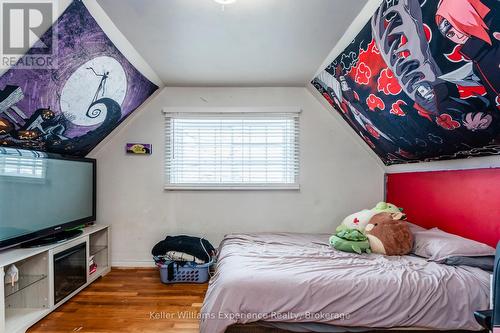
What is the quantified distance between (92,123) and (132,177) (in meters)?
0.84

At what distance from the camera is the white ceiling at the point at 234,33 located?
180 centimetres

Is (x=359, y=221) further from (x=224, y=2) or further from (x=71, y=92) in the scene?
(x=71, y=92)

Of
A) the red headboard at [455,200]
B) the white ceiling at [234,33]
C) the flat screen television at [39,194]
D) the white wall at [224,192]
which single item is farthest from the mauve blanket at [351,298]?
the white ceiling at [234,33]

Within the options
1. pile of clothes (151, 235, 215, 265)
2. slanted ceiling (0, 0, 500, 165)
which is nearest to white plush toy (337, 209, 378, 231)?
slanted ceiling (0, 0, 500, 165)

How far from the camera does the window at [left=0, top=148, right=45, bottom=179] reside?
211cm

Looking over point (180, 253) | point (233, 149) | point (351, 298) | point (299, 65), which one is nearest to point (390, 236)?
point (351, 298)

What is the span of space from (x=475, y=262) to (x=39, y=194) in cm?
346

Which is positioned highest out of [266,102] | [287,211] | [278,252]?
[266,102]

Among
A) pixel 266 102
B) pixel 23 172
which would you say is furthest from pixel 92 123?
pixel 266 102

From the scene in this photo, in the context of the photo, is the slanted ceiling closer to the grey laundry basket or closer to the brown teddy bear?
the brown teddy bear

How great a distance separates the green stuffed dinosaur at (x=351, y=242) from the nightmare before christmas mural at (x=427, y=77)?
0.96 meters

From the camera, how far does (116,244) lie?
3428mm

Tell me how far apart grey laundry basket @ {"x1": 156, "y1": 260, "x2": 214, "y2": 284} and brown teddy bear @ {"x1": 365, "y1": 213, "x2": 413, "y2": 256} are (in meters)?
1.67

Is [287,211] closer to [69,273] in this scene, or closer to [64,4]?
[69,273]
